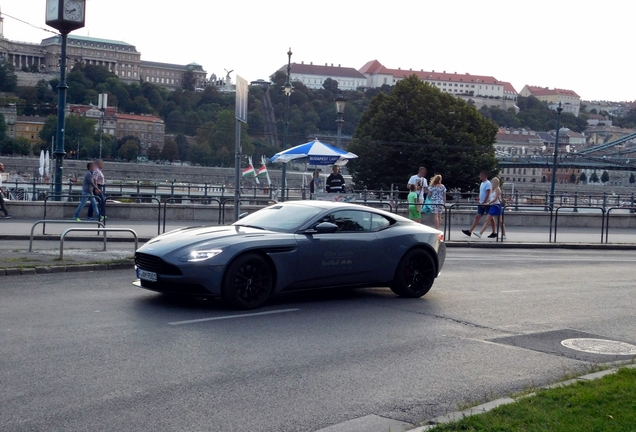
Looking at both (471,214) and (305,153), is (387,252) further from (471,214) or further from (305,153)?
(471,214)

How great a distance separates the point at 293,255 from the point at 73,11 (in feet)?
56.1

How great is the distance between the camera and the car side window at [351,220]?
11484mm

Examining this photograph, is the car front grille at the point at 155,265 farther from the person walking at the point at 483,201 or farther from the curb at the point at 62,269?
the person walking at the point at 483,201

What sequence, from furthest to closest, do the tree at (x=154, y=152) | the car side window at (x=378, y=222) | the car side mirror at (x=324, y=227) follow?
1. the tree at (x=154, y=152)
2. the car side window at (x=378, y=222)
3. the car side mirror at (x=324, y=227)

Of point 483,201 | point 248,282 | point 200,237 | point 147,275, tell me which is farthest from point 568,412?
point 483,201

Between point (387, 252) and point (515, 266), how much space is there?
6.29m

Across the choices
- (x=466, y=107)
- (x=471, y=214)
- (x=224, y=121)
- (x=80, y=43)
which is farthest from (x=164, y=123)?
(x=471, y=214)

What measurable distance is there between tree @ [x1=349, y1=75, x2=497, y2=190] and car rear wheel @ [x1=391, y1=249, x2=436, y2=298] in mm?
51079

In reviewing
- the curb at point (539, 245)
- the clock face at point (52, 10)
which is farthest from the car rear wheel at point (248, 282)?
the clock face at point (52, 10)

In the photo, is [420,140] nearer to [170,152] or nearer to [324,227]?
[324,227]

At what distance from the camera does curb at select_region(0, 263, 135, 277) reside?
41.3 ft

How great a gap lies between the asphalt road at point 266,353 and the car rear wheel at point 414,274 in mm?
225

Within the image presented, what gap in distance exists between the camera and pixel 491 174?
63812 mm

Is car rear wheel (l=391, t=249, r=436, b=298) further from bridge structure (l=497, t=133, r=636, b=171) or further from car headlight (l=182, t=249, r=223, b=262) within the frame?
bridge structure (l=497, t=133, r=636, b=171)
